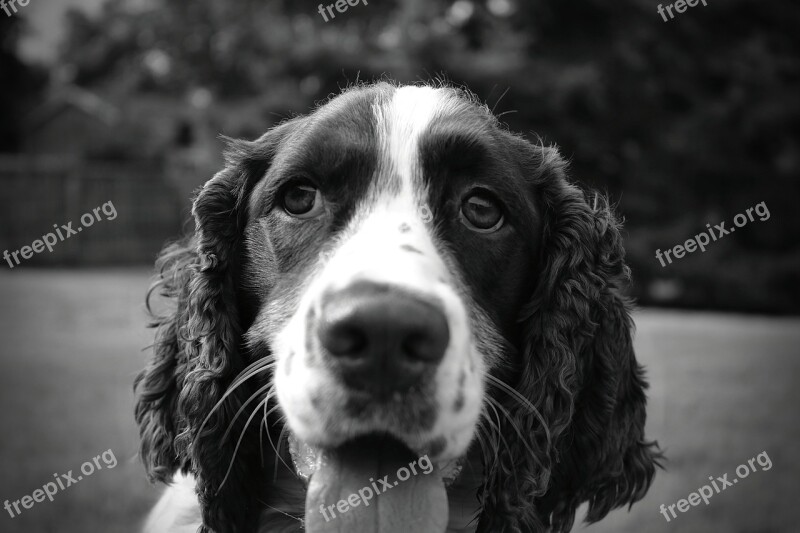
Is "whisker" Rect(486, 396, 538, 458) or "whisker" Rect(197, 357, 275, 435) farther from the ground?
"whisker" Rect(197, 357, 275, 435)

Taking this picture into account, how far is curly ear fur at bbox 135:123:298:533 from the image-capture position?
→ 311cm

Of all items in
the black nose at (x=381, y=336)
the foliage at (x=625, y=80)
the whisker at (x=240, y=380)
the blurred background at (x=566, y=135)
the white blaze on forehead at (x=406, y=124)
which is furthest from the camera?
the foliage at (x=625, y=80)

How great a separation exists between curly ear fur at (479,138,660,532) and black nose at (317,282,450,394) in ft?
2.86

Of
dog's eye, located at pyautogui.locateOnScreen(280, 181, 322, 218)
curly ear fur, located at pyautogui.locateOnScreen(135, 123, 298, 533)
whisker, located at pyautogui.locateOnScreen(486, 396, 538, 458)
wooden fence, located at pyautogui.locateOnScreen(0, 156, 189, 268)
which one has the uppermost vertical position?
dog's eye, located at pyautogui.locateOnScreen(280, 181, 322, 218)

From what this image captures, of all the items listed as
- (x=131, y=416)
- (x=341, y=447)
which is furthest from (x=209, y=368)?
(x=131, y=416)

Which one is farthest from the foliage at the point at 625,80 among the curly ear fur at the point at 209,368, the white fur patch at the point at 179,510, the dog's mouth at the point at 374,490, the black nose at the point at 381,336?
the black nose at the point at 381,336

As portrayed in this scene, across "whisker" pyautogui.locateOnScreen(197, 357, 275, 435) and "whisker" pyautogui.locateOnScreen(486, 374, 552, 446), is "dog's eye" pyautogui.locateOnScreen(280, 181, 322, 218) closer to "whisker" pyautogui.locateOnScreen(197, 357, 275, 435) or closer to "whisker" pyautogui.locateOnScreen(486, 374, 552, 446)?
"whisker" pyautogui.locateOnScreen(197, 357, 275, 435)

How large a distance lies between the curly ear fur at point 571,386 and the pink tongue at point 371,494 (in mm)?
470

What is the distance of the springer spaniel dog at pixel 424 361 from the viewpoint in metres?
2.60

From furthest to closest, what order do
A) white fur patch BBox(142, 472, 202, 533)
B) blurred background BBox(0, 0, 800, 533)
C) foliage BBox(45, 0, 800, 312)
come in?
foliage BBox(45, 0, 800, 312) < blurred background BBox(0, 0, 800, 533) < white fur patch BBox(142, 472, 202, 533)

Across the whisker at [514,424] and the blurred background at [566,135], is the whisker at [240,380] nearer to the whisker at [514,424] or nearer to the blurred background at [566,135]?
the whisker at [514,424]

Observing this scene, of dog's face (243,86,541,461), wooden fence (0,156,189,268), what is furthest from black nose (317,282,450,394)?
wooden fence (0,156,189,268)

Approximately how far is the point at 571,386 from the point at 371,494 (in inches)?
39.3

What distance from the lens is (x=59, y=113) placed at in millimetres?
43656
